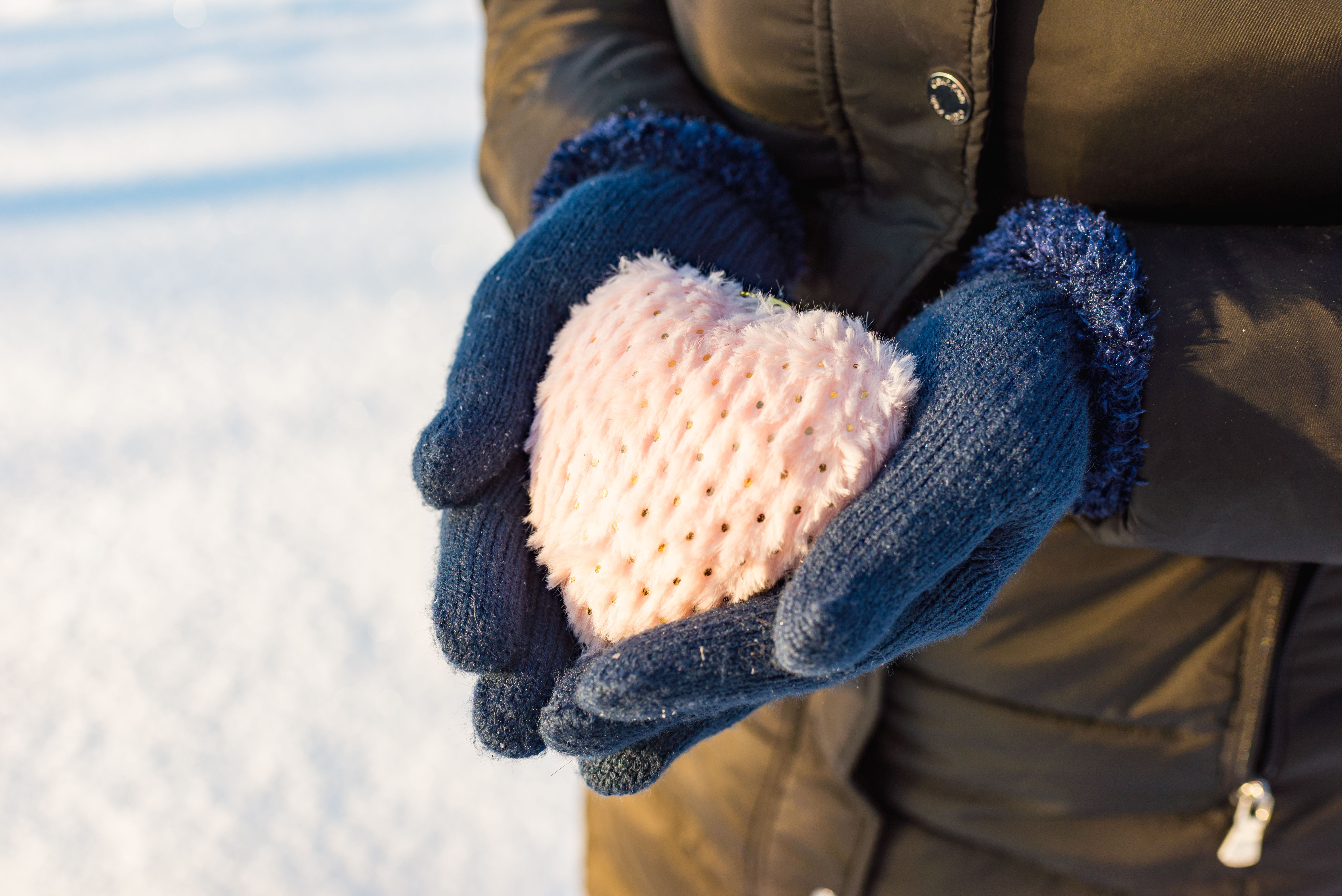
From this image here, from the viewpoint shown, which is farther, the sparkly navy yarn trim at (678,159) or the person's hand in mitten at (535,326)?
the sparkly navy yarn trim at (678,159)

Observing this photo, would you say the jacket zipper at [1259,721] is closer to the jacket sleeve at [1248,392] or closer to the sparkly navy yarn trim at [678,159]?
the jacket sleeve at [1248,392]

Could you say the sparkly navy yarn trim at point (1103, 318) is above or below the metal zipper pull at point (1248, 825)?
above

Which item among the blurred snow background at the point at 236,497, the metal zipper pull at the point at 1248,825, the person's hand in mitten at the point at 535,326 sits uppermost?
the person's hand in mitten at the point at 535,326

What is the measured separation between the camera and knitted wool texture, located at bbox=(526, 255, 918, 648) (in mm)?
426

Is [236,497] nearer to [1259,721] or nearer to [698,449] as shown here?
[698,449]

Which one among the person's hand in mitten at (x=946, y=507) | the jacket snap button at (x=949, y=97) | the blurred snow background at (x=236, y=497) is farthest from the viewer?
the blurred snow background at (x=236, y=497)

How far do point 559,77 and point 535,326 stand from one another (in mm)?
316

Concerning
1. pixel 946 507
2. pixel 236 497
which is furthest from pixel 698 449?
pixel 236 497

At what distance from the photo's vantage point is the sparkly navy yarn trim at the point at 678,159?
2.01 ft

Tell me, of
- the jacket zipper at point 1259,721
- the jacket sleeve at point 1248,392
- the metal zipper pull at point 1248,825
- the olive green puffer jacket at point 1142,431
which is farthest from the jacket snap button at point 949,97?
the metal zipper pull at point 1248,825

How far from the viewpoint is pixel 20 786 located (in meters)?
1.07

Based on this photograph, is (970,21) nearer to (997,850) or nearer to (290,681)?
(997,850)

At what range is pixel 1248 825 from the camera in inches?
25.0

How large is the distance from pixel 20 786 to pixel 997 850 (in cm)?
118
